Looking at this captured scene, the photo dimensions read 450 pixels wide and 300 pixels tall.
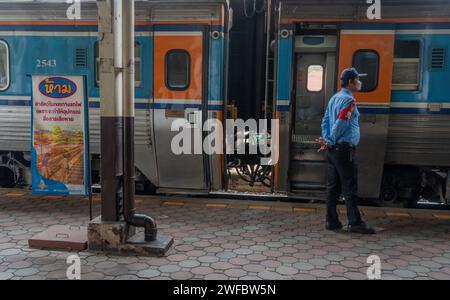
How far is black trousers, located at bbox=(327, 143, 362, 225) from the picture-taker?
5.88m

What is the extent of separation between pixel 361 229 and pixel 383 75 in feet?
7.32

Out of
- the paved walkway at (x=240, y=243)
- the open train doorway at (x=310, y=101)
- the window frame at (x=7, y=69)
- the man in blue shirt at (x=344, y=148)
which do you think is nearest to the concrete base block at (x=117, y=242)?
the paved walkway at (x=240, y=243)

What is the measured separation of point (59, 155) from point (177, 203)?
2.18 m

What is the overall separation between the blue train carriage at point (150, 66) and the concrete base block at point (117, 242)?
2092 mm

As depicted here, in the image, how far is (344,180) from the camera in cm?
590

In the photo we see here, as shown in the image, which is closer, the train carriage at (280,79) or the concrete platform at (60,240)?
the concrete platform at (60,240)

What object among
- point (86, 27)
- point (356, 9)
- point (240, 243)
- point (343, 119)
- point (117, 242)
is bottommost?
point (240, 243)

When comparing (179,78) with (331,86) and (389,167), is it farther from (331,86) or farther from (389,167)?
(389,167)

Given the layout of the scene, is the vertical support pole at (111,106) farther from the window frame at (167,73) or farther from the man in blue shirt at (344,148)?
the man in blue shirt at (344,148)

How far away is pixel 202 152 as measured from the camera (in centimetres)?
697

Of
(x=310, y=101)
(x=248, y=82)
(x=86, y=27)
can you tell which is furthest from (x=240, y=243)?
(x=86, y=27)

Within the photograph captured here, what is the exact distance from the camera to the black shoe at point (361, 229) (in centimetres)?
593

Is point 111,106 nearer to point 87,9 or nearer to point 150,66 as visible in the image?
point 150,66

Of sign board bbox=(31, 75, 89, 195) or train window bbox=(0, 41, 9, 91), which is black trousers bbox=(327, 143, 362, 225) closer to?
sign board bbox=(31, 75, 89, 195)
